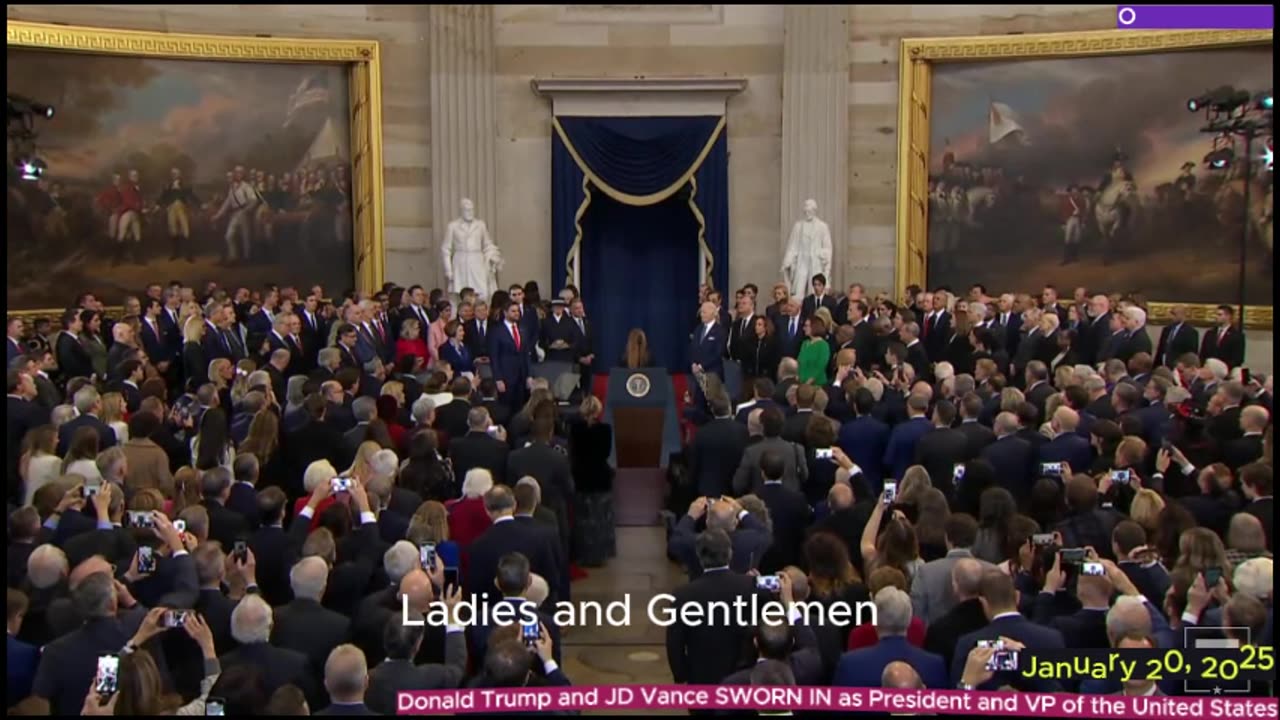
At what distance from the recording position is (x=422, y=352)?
15195mm

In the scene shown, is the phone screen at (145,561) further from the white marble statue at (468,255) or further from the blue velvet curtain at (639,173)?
the blue velvet curtain at (639,173)

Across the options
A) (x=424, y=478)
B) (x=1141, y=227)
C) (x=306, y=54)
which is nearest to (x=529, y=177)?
(x=306, y=54)

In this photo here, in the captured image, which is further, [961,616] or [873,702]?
[961,616]

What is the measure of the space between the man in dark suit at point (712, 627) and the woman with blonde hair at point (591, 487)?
512 centimetres

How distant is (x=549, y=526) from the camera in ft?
27.6

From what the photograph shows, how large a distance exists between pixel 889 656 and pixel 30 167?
47.7 ft

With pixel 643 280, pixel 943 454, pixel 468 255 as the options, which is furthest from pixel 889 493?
pixel 643 280

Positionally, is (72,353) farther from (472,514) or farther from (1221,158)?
(1221,158)

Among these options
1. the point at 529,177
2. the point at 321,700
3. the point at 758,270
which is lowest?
the point at 321,700

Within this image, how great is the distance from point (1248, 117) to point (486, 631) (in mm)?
14468

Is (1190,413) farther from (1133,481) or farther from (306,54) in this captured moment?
(306,54)

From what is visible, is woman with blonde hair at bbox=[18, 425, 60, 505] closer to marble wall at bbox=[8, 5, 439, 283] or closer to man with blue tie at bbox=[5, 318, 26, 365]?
man with blue tie at bbox=[5, 318, 26, 365]

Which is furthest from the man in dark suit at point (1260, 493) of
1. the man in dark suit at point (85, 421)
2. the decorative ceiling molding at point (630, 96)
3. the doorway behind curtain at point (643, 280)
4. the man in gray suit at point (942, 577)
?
the doorway behind curtain at point (643, 280)

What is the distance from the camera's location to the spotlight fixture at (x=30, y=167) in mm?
17078
